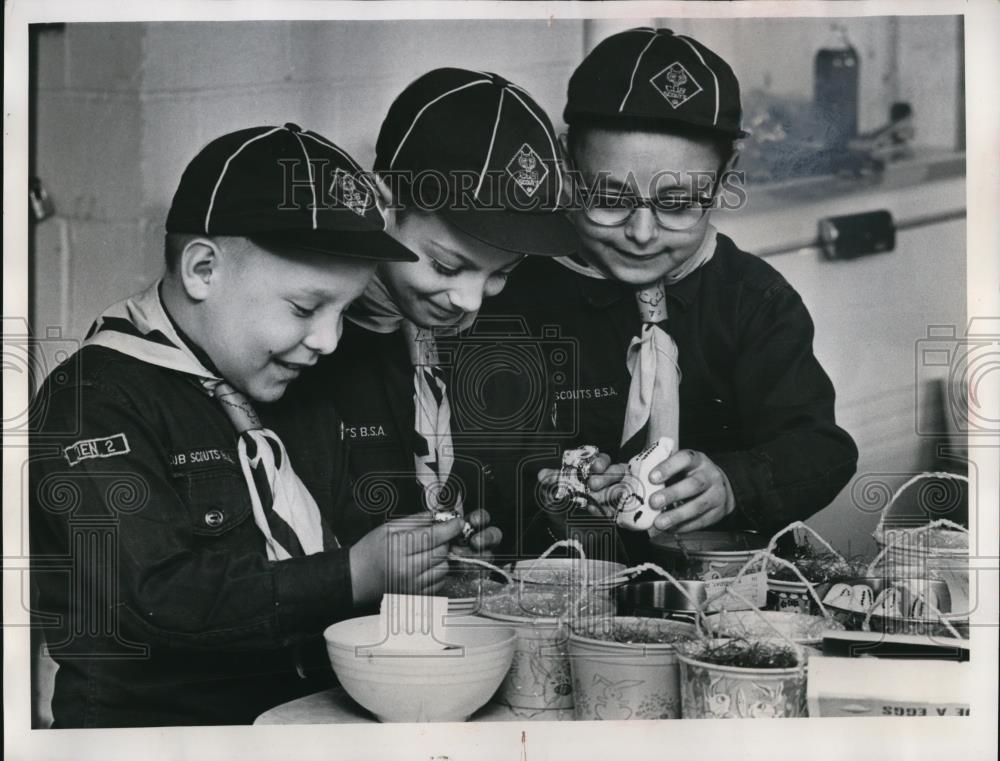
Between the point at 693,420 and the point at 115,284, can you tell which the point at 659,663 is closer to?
the point at 693,420

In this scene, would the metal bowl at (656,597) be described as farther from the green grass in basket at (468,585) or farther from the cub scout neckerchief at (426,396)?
the cub scout neckerchief at (426,396)

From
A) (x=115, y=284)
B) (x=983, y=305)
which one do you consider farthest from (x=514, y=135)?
(x=983, y=305)

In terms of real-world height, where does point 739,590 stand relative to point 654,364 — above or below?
below

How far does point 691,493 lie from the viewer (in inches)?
113

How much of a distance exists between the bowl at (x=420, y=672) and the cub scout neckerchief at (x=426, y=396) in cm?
33

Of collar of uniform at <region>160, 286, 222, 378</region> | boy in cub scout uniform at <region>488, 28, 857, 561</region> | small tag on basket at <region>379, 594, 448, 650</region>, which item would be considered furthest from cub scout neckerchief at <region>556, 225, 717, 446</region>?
collar of uniform at <region>160, 286, 222, 378</region>

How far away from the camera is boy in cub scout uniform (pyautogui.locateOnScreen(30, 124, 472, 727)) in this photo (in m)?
2.69

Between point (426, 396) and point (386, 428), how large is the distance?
12cm

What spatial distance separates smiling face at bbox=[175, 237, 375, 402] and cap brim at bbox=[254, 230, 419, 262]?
0.02 meters

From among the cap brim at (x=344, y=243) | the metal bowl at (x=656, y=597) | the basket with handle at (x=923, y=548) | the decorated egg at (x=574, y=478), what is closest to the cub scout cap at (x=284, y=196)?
the cap brim at (x=344, y=243)

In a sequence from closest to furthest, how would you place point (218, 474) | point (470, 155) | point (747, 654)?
point (747, 654) → point (218, 474) → point (470, 155)

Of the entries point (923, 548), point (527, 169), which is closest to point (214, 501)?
point (527, 169)

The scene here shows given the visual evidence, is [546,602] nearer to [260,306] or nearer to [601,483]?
[601,483]

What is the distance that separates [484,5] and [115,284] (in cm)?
107
